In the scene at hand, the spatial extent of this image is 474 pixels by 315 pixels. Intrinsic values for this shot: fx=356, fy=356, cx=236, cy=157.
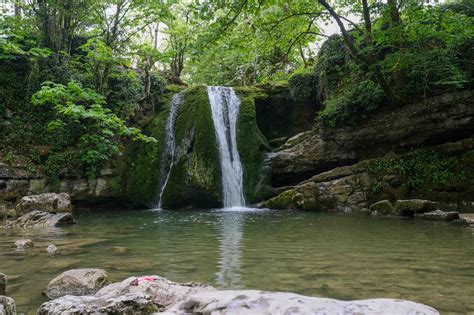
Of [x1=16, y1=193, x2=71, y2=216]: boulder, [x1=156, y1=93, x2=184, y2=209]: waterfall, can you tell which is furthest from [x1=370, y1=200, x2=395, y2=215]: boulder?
[x1=16, y1=193, x2=71, y2=216]: boulder

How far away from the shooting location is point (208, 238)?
6465 mm

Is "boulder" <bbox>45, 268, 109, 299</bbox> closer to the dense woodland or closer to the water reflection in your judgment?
the water reflection

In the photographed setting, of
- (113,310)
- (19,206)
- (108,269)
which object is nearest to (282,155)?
(19,206)

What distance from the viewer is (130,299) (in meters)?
2.62

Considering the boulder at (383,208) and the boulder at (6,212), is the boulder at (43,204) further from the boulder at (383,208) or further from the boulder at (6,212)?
the boulder at (383,208)

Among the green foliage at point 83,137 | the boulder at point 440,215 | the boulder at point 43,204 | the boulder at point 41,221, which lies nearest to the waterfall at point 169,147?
the green foliage at point 83,137

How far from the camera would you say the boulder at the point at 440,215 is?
829cm

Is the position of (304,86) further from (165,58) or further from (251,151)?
(165,58)

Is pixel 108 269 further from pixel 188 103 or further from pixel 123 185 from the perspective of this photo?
pixel 188 103

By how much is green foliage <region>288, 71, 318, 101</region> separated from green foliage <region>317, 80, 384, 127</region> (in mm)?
2786

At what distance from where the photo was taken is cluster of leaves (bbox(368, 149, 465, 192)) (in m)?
10.6

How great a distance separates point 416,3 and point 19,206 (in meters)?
12.5

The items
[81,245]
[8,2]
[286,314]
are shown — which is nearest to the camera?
[286,314]

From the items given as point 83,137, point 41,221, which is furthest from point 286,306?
point 83,137
